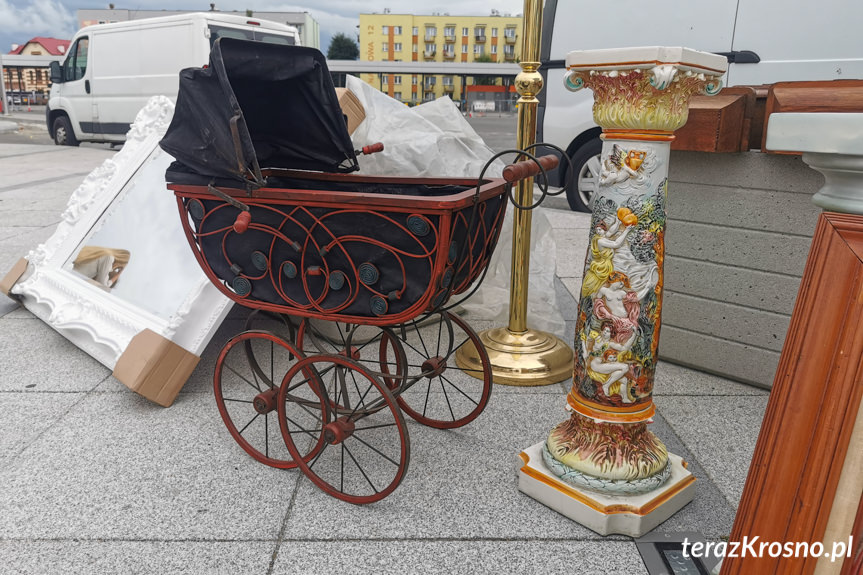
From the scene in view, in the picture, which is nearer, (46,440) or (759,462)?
(759,462)

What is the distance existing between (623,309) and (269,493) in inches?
51.5

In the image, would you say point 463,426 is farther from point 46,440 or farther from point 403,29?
point 403,29

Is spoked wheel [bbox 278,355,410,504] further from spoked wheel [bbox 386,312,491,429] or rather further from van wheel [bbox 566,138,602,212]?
van wheel [bbox 566,138,602,212]

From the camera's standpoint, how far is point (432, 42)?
8775cm

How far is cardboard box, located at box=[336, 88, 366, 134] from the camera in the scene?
371 centimetres

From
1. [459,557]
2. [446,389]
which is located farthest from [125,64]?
[459,557]

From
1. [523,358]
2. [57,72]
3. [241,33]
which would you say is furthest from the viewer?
[57,72]

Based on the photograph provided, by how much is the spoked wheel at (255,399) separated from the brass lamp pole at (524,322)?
3.14ft

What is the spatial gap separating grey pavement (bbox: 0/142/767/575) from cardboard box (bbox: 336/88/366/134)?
5.07 ft

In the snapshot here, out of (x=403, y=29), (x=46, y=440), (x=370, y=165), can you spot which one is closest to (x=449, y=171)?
(x=370, y=165)

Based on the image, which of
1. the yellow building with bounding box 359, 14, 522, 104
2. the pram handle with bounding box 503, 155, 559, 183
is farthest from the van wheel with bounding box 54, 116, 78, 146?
the yellow building with bounding box 359, 14, 522, 104

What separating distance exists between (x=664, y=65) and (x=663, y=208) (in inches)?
16.2

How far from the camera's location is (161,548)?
76.1 inches

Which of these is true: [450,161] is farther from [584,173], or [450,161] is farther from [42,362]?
[584,173]
